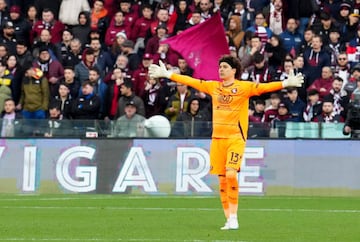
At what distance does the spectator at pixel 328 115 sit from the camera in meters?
23.0

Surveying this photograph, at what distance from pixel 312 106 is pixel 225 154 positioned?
8.32 metres

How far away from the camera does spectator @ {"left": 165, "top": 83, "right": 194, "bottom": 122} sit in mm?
23875

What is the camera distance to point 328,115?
23125mm

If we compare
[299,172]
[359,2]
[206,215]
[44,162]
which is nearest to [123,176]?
[44,162]

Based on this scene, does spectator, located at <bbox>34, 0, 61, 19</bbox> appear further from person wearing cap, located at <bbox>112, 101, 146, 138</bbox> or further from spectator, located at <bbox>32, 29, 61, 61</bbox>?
person wearing cap, located at <bbox>112, 101, 146, 138</bbox>

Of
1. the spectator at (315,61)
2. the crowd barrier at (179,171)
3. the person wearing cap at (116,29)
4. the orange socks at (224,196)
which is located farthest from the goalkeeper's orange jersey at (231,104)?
the person wearing cap at (116,29)

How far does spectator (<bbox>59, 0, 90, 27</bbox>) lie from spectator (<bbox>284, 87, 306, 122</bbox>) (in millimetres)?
6637

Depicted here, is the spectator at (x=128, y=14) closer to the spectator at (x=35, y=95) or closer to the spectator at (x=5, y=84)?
the spectator at (x=35, y=95)

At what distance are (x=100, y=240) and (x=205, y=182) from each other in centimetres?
899

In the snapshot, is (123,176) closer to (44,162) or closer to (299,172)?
(44,162)

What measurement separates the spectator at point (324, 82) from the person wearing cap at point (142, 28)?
4.67 m

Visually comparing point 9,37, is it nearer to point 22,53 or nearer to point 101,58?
point 22,53

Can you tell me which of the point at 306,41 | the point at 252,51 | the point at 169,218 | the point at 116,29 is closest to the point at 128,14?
the point at 116,29

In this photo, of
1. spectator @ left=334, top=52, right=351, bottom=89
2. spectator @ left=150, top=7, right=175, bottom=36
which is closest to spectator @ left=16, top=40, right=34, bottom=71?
spectator @ left=150, top=7, right=175, bottom=36
